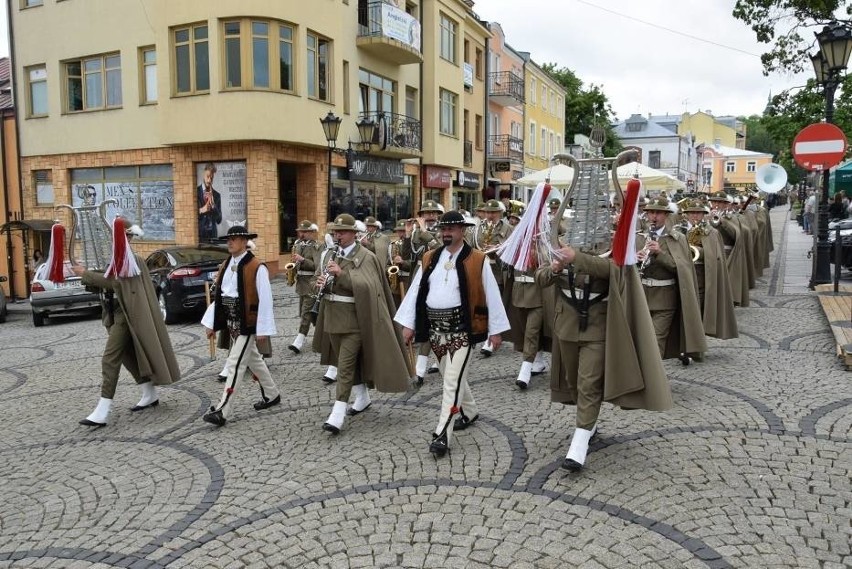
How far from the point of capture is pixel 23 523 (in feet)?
15.5

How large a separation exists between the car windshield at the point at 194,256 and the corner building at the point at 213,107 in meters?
5.17

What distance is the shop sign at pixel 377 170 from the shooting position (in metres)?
23.4

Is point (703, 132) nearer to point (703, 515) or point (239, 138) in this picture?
point (239, 138)

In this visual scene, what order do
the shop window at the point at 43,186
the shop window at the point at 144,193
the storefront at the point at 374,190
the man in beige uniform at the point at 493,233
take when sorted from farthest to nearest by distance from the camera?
the shop window at the point at 43,186, the storefront at the point at 374,190, the shop window at the point at 144,193, the man in beige uniform at the point at 493,233

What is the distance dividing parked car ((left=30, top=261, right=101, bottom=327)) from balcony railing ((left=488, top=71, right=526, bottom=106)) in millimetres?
24422

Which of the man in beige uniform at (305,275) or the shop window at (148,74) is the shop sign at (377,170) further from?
the man in beige uniform at (305,275)

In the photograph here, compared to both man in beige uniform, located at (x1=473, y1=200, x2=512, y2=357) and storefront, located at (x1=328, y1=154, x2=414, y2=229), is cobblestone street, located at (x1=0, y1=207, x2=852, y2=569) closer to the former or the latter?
man in beige uniform, located at (x1=473, y1=200, x2=512, y2=357)

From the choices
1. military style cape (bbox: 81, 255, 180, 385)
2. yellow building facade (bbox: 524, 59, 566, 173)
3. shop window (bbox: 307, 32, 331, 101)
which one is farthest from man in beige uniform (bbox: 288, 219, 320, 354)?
yellow building facade (bbox: 524, 59, 566, 173)

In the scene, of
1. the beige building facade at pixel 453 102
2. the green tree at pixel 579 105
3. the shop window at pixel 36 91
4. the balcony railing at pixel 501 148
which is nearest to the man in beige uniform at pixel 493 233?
the beige building facade at pixel 453 102

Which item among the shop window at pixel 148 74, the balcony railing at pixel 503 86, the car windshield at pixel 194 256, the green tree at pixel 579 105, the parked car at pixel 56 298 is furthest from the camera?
the green tree at pixel 579 105

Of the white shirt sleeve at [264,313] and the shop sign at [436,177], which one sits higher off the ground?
the shop sign at [436,177]

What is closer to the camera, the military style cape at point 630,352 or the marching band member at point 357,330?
the military style cape at point 630,352

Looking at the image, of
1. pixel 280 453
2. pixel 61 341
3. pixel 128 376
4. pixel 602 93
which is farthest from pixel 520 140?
pixel 280 453

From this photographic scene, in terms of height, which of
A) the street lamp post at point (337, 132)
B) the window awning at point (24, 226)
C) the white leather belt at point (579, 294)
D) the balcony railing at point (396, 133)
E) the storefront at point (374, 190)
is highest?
the balcony railing at point (396, 133)
